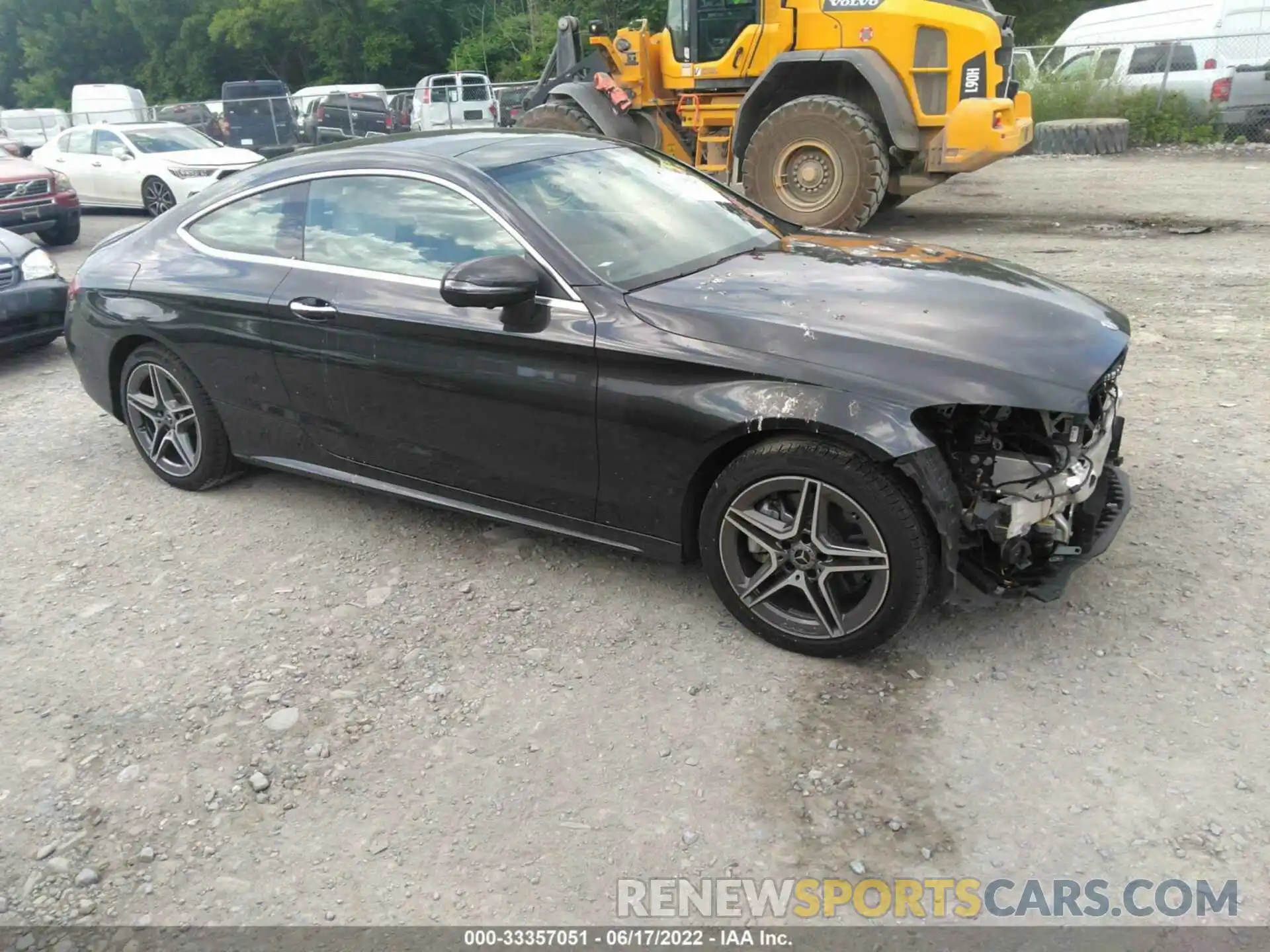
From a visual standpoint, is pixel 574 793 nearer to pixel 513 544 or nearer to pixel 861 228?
pixel 513 544

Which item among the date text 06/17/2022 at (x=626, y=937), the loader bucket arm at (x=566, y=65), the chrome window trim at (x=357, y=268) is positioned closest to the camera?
the date text 06/17/2022 at (x=626, y=937)

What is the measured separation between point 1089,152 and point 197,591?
1620cm

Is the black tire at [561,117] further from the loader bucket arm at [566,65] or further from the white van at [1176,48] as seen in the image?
the white van at [1176,48]

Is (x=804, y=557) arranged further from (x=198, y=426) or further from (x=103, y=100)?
(x=103, y=100)

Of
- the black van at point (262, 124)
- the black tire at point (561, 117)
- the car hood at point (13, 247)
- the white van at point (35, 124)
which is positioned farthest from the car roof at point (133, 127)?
the white van at point (35, 124)

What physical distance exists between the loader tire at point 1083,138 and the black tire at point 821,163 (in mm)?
7817

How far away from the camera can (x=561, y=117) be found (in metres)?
11.4

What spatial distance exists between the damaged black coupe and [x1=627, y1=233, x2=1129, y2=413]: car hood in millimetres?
11

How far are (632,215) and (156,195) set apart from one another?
42.3 feet

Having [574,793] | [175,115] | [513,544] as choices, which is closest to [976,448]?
[574,793]

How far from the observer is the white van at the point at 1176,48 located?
15.5 m

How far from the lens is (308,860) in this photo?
2602mm

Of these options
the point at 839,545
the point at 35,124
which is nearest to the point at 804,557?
the point at 839,545

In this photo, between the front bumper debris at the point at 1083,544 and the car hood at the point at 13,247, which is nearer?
the front bumper debris at the point at 1083,544
